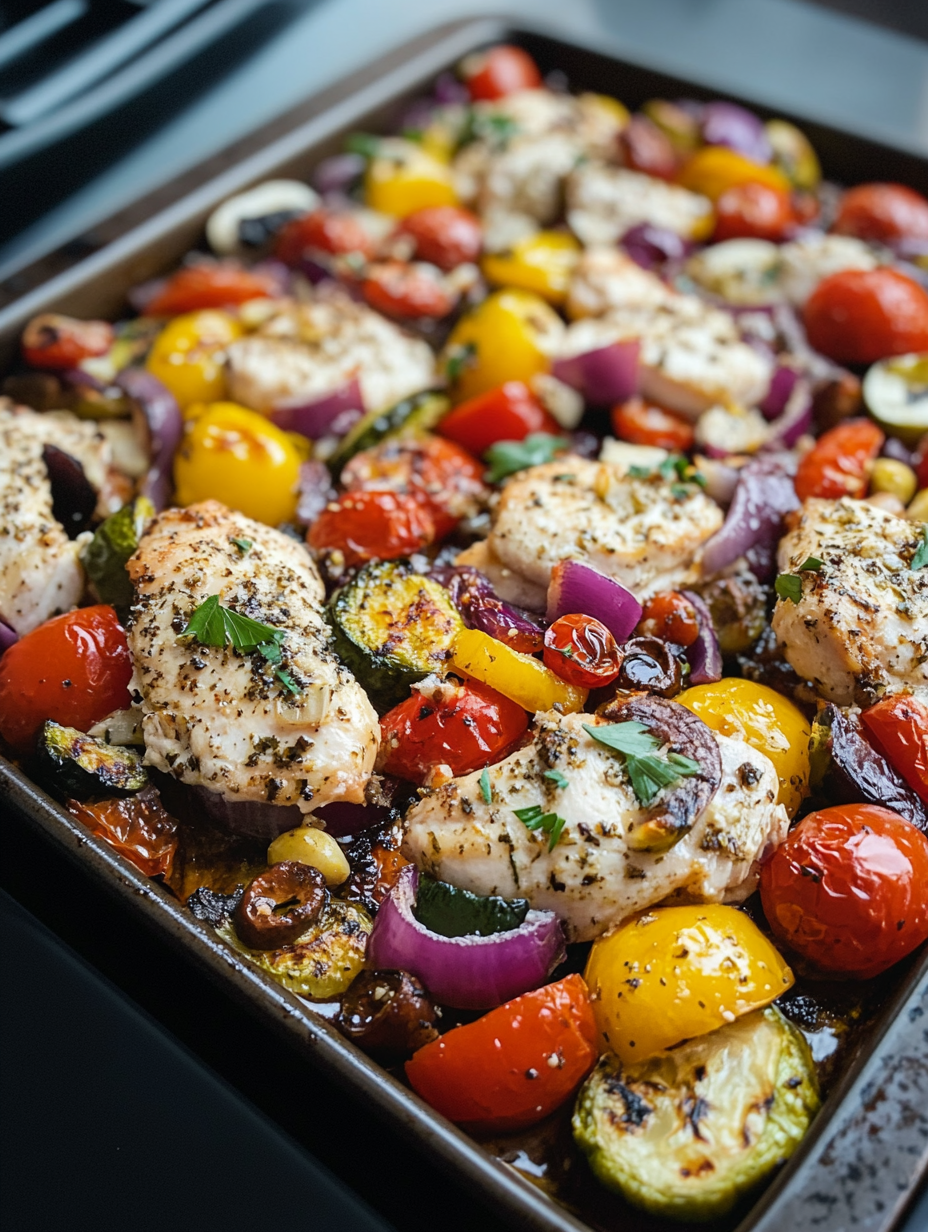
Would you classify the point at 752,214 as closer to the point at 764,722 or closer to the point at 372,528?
the point at 372,528

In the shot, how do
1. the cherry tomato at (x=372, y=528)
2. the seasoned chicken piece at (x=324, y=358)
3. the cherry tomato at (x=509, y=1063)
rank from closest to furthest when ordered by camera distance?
1. the cherry tomato at (x=509, y=1063)
2. the cherry tomato at (x=372, y=528)
3. the seasoned chicken piece at (x=324, y=358)

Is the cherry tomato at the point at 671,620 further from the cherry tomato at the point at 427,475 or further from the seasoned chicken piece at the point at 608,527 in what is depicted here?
the cherry tomato at the point at 427,475

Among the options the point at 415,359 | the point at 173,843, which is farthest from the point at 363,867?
the point at 415,359

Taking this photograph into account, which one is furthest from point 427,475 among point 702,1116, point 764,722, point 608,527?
point 702,1116

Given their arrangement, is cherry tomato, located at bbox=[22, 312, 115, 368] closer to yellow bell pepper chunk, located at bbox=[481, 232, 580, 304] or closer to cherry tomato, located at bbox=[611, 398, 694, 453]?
yellow bell pepper chunk, located at bbox=[481, 232, 580, 304]

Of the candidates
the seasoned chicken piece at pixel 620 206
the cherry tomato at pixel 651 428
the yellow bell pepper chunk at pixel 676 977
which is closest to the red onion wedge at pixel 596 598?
the yellow bell pepper chunk at pixel 676 977

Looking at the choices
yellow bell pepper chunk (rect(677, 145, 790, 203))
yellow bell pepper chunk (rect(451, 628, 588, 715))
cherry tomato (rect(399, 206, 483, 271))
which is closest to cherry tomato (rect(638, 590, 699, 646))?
yellow bell pepper chunk (rect(451, 628, 588, 715))
